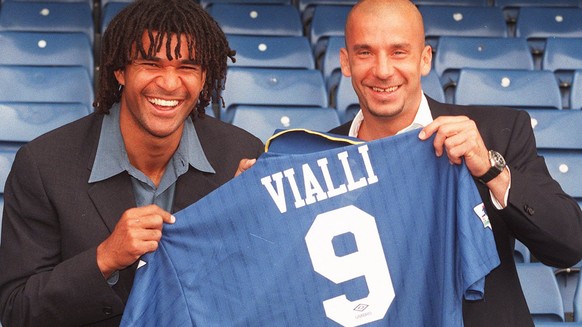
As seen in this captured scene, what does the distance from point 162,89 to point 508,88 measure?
284cm

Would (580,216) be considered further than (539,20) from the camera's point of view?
No

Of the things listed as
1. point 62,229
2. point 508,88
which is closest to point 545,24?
point 508,88

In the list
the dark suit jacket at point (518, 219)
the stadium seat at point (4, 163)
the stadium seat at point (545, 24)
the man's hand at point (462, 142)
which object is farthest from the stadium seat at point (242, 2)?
the man's hand at point (462, 142)

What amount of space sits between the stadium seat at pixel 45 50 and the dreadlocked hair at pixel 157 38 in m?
2.33

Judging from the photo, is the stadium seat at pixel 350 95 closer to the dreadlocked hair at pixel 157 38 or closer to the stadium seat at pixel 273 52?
the stadium seat at pixel 273 52

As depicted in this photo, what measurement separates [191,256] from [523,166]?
90 centimetres

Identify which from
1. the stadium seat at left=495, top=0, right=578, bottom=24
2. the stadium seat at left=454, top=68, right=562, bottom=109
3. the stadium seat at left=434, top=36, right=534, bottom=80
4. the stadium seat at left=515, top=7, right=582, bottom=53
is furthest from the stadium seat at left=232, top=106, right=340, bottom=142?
the stadium seat at left=495, top=0, right=578, bottom=24

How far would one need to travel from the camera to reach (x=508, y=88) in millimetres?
5164

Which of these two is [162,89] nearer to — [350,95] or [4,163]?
[4,163]

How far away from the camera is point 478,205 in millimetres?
2420

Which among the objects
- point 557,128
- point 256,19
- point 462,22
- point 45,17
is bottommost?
point 557,128

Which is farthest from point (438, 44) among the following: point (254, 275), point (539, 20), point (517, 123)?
point (254, 275)

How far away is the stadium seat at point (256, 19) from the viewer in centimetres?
584

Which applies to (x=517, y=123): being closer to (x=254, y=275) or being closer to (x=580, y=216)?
(x=580, y=216)
